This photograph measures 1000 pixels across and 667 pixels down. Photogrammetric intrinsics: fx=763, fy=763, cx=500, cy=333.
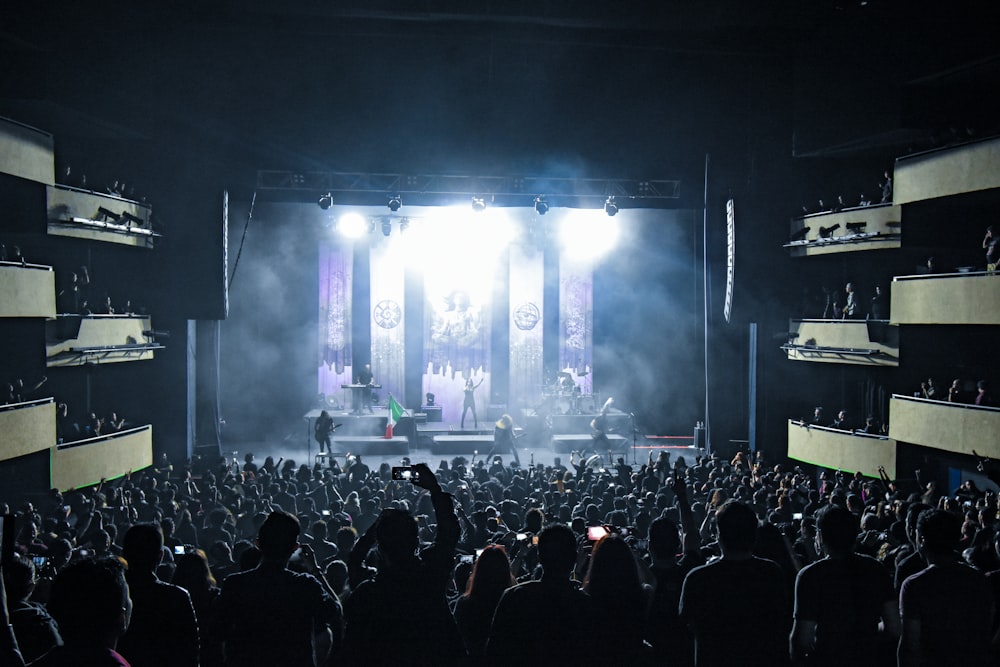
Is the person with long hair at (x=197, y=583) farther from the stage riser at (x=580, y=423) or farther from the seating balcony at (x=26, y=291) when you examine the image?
the stage riser at (x=580, y=423)

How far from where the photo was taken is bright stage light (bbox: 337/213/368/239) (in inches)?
1096

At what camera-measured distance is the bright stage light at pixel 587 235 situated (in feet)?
92.4

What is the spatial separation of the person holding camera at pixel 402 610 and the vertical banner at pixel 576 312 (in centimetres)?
2511

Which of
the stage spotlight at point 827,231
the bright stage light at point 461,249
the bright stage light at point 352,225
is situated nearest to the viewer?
the stage spotlight at point 827,231

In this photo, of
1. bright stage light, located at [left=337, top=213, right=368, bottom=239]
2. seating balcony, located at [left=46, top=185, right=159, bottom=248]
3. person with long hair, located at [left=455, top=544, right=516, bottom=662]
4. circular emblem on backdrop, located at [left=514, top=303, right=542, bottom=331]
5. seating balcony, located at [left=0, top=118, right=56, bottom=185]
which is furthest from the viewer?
circular emblem on backdrop, located at [left=514, top=303, right=542, bottom=331]

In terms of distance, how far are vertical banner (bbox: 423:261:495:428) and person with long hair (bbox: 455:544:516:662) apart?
24598 mm

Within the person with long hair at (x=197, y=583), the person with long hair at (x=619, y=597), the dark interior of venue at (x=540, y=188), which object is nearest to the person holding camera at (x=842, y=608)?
the person with long hair at (x=619, y=597)

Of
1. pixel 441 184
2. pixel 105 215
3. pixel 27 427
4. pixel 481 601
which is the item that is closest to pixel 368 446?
pixel 441 184

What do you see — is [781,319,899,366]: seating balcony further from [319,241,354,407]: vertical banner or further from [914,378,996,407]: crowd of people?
[319,241,354,407]: vertical banner

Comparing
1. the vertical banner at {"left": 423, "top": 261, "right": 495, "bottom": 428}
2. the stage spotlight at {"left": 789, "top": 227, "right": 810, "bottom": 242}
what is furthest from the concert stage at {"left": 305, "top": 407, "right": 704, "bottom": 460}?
the stage spotlight at {"left": 789, "top": 227, "right": 810, "bottom": 242}

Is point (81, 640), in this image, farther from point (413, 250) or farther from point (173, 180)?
point (413, 250)

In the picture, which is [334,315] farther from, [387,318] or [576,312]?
[576,312]

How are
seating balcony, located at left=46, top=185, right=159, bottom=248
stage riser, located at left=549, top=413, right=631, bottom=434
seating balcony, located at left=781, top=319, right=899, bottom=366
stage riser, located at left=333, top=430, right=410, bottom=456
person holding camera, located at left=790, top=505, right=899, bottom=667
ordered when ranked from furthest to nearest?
stage riser, located at left=549, top=413, right=631, bottom=434 < stage riser, located at left=333, top=430, right=410, bottom=456 < seating balcony, located at left=781, top=319, right=899, bottom=366 < seating balcony, located at left=46, top=185, right=159, bottom=248 < person holding camera, located at left=790, top=505, right=899, bottom=667

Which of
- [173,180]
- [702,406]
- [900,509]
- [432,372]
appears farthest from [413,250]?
[900,509]
